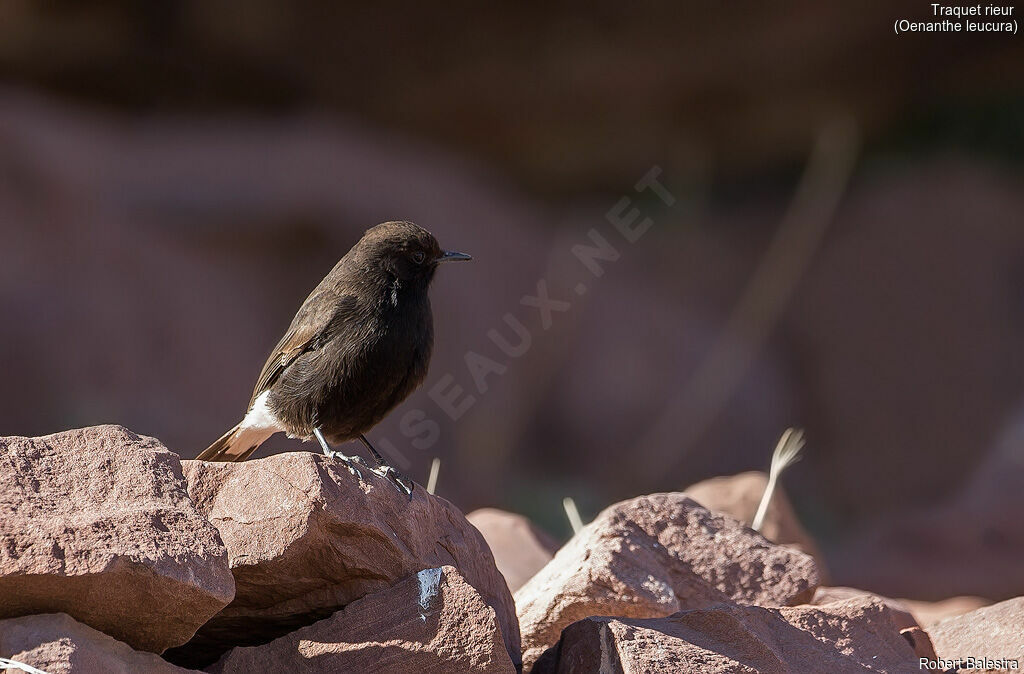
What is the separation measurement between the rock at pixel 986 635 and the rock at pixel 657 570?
50cm

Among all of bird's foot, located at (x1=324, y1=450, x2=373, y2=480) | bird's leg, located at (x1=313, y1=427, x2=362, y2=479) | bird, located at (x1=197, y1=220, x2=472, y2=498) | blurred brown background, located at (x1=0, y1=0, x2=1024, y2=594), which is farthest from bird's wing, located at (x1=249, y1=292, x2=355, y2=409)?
blurred brown background, located at (x1=0, y1=0, x2=1024, y2=594)

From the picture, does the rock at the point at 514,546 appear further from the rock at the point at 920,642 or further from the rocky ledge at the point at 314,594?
the rock at the point at 920,642

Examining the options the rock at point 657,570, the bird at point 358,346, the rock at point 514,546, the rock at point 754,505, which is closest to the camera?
the rock at point 657,570

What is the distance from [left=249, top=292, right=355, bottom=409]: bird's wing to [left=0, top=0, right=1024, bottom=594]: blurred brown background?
6.30 m

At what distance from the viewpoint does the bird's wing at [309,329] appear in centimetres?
435

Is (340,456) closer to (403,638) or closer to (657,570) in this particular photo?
(403,638)

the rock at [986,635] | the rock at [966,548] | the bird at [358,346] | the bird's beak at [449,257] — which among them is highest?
the bird's beak at [449,257]

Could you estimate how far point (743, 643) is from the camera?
10.5ft

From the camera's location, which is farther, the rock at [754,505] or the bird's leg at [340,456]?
the rock at [754,505]

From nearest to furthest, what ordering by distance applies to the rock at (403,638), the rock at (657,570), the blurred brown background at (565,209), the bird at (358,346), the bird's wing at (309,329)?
the rock at (403,638) < the rock at (657,570) < the bird at (358,346) < the bird's wing at (309,329) < the blurred brown background at (565,209)

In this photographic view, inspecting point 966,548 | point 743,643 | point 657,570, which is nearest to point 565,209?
point 966,548

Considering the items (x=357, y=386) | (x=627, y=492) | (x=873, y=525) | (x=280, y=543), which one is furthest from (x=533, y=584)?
(x=873, y=525)

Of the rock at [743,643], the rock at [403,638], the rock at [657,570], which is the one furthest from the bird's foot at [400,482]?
the rock at [657,570]

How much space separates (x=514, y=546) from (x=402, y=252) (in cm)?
164
